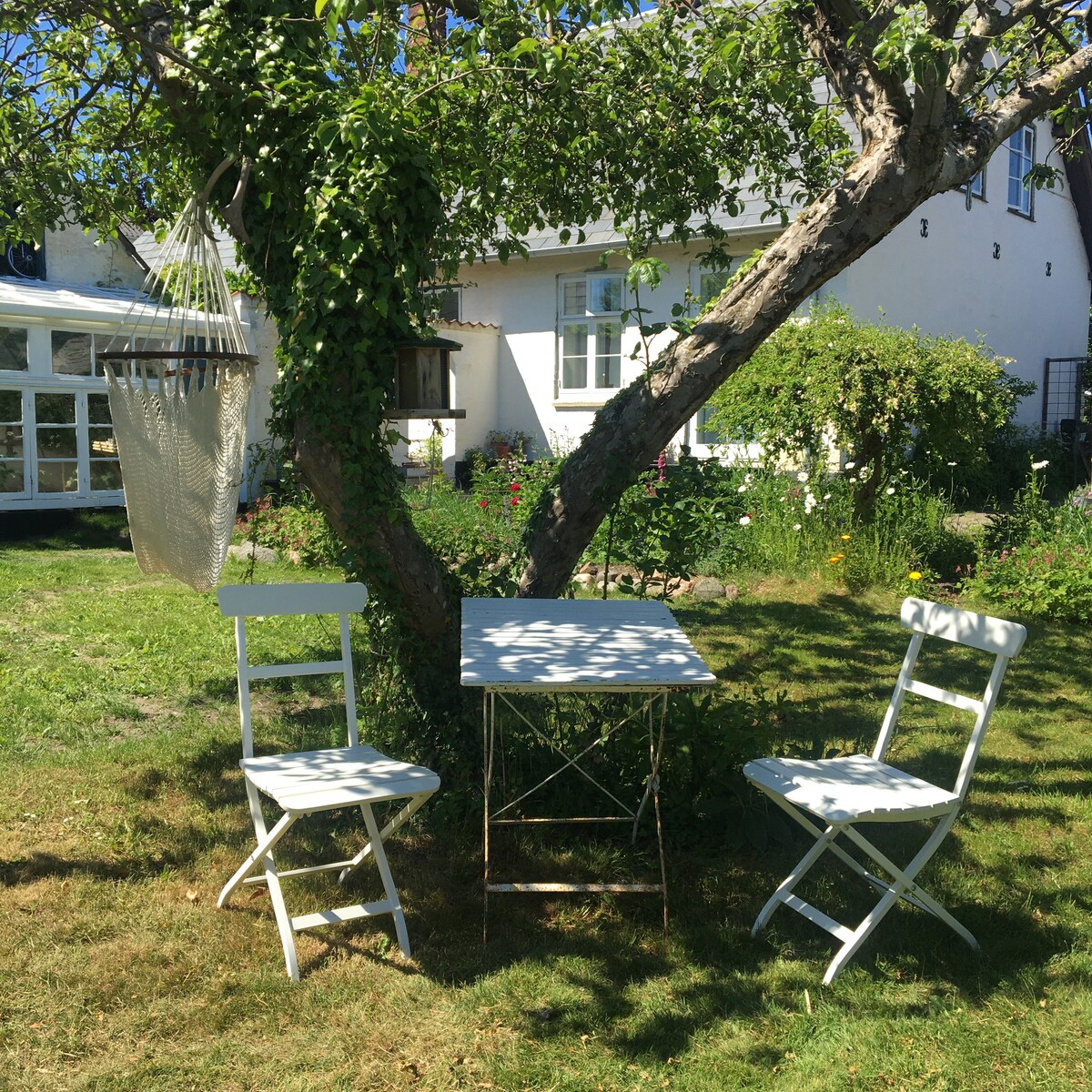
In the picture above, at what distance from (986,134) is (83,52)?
14.7ft

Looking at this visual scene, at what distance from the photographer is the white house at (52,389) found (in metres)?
11.6

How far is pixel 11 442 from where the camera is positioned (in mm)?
11656

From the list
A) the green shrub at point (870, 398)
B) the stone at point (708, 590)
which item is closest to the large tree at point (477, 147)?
the green shrub at point (870, 398)

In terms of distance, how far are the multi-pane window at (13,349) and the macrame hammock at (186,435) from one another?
8140mm

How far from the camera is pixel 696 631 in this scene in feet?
23.3

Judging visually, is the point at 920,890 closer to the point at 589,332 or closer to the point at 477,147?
the point at 477,147

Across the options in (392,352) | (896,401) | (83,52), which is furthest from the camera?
(896,401)

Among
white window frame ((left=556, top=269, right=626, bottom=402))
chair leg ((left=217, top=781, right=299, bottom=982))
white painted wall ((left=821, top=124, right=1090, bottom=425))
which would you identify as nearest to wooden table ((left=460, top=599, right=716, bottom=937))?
chair leg ((left=217, top=781, right=299, bottom=982))

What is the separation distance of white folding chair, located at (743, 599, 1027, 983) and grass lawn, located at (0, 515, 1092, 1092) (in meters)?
0.12

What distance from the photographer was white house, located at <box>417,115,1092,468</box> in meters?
12.5

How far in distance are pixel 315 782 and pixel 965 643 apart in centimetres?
221

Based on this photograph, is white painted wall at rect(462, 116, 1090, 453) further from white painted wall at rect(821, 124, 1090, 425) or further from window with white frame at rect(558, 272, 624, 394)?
window with white frame at rect(558, 272, 624, 394)

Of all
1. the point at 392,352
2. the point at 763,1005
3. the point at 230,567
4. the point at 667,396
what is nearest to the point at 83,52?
the point at 392,352

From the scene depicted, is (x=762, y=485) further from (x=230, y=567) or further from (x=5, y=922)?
(x=5, y=922)
